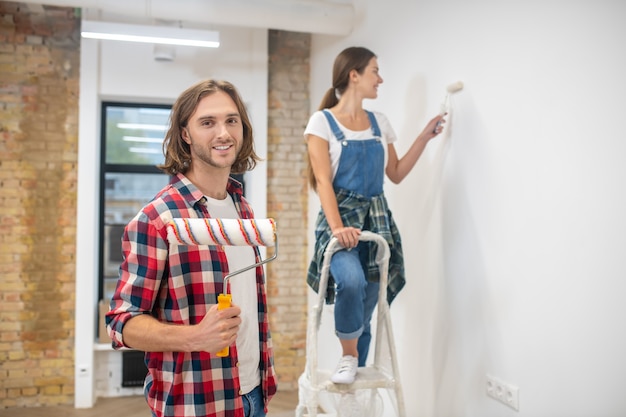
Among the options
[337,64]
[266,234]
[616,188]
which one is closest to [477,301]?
[616,188]

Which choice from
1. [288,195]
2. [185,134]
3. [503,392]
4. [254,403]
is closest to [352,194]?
[503,392]

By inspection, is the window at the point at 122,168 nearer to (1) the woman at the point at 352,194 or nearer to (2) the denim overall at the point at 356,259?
(1) the woman at the point at 352,194

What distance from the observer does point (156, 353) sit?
5.05 ft

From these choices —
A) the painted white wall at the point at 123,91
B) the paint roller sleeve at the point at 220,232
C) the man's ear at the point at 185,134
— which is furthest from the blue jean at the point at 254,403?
the painted white wall at the point at 123,91

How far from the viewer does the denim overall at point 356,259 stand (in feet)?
8.74

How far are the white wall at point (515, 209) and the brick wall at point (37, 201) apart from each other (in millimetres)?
2958

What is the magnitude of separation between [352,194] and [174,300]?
59.6 inches

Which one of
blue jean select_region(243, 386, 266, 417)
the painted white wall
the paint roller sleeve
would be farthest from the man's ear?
the painted white wall

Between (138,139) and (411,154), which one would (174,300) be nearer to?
(411,154)

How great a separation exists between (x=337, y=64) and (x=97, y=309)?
133 inches

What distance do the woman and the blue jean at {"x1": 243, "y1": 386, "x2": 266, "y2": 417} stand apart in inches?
38.6

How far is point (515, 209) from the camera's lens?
258 centimetres

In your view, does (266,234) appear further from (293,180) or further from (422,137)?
(293,180)

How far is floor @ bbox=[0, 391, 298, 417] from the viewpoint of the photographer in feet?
15.8
